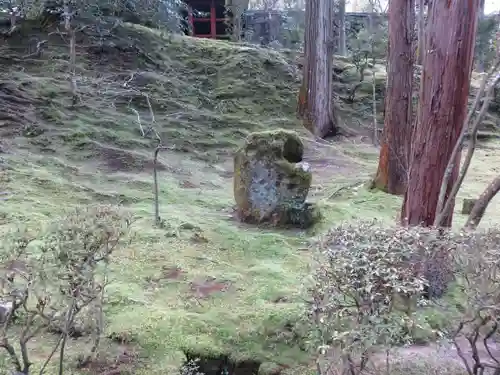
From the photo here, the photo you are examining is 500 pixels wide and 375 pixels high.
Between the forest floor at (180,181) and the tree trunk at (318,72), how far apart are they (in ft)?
1.64

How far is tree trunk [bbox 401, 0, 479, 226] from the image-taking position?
417cm

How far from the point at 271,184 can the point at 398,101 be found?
2.58 metres

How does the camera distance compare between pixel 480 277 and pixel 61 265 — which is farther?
pixel 61 265

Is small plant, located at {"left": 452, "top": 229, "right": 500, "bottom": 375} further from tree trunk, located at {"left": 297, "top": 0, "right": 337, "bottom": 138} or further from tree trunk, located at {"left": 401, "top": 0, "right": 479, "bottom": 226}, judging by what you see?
tree trunk, located at {"left": 297, "top": 0, "right": 337, "bottom": 138}

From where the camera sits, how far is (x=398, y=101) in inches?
297

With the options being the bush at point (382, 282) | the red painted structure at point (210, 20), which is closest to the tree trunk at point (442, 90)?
the bush at point (382, 282)

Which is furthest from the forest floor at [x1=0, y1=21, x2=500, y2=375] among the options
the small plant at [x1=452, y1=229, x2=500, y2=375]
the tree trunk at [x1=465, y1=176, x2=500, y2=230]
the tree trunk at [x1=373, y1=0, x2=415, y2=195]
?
the small plant at [x1=452, y1=229, x2=500, y2=375]

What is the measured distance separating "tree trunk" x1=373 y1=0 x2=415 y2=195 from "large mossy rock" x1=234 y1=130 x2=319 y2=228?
1.79 metres

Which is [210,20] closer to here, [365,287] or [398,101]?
[398,101]

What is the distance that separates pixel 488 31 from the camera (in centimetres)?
1761

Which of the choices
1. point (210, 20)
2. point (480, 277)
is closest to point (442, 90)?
point (480, 277)

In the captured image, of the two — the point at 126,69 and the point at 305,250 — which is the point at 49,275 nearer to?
the point at 305,250

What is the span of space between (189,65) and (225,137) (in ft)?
12.6

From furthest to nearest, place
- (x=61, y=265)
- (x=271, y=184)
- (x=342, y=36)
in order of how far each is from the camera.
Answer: (x=342, y=36) → (x=271, y=184) → (x=61, y=265)
